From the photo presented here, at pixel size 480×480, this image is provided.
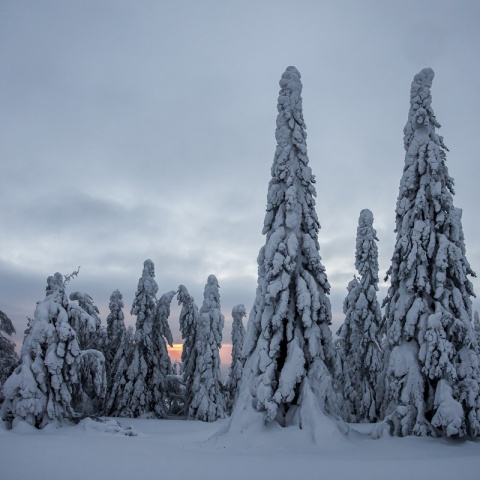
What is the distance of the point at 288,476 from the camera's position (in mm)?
10039

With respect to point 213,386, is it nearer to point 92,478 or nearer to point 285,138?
point 285,138

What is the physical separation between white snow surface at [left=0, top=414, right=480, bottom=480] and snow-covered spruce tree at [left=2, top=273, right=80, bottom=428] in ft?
3.45

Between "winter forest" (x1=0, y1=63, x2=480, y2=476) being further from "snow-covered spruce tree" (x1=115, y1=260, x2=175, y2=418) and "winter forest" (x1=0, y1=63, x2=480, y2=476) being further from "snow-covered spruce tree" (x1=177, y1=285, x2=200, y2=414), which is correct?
"snow-covered spruce tree" (x1=177, y1=285, x2=200, y2=414)

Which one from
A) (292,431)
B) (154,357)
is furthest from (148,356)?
(292,431)

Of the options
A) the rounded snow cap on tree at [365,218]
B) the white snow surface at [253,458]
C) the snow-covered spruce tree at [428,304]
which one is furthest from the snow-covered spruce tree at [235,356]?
the snow-covered spruce tree at [428,304]

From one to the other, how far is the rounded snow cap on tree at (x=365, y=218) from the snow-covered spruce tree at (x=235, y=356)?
1746cm

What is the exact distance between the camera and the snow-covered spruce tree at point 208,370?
1332 inches

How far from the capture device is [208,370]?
34375 millimetres

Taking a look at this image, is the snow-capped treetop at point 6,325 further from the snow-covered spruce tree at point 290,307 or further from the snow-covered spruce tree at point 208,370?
the snow-covered spruce tree at point 208,370

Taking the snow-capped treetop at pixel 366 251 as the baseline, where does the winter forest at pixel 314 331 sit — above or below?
below

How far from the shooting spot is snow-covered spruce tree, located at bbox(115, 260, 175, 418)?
33.4 metres

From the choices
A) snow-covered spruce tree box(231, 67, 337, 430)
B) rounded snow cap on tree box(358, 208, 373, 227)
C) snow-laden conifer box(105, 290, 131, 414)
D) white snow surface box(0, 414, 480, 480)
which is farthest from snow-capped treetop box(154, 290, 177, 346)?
snow-covered spruce tree box(231, 67, 337, 430)

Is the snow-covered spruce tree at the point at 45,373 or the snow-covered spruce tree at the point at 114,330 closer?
the snow-covered spruce tree at the point at 45,373

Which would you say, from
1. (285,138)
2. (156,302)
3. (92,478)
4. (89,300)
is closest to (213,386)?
(156,302)
